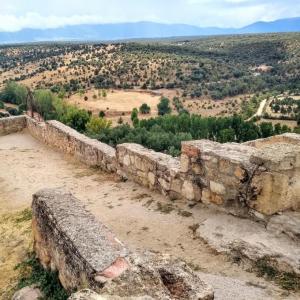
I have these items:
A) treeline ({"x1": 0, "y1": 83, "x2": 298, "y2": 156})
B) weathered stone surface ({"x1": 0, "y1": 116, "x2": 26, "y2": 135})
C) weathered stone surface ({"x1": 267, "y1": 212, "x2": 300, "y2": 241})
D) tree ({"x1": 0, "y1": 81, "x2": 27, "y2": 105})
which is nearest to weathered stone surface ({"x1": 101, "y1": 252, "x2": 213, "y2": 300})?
weathered stone surface ({"x1": 267, "y1": 212, "x2": 300, "y2": 241})

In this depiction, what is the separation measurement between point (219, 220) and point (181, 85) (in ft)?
225

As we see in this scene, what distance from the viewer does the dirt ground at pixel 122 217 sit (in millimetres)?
5719

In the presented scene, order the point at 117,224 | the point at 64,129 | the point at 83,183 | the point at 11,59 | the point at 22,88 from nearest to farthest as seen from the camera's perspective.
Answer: the point at 117,224 < the point at 83,183 < the point at 64,129 < the point at 22,88 < the point at 11,59

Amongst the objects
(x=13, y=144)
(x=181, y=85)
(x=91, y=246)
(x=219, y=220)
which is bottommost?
(x=181, y=85)

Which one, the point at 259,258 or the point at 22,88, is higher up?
the point at 259,258

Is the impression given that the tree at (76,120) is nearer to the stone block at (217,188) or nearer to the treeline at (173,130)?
the treeline at (173,130)

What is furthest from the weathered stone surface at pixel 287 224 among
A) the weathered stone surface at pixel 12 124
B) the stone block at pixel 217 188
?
the weathered stone surface at pixel 12 124

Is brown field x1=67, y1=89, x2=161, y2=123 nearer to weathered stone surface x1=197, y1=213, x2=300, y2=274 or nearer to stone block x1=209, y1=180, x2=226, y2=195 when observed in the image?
stone block x1=209, y1=180, x2=226, y2=195

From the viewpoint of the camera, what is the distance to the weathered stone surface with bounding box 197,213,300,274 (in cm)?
566

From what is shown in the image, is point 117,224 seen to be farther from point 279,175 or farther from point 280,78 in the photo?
point 280,78

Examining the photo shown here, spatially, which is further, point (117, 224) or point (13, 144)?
point (13, 144)

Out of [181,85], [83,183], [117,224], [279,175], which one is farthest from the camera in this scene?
[181,85]

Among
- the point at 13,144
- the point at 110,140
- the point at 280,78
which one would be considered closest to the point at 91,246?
the point at 13,144

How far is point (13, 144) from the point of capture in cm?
1581
